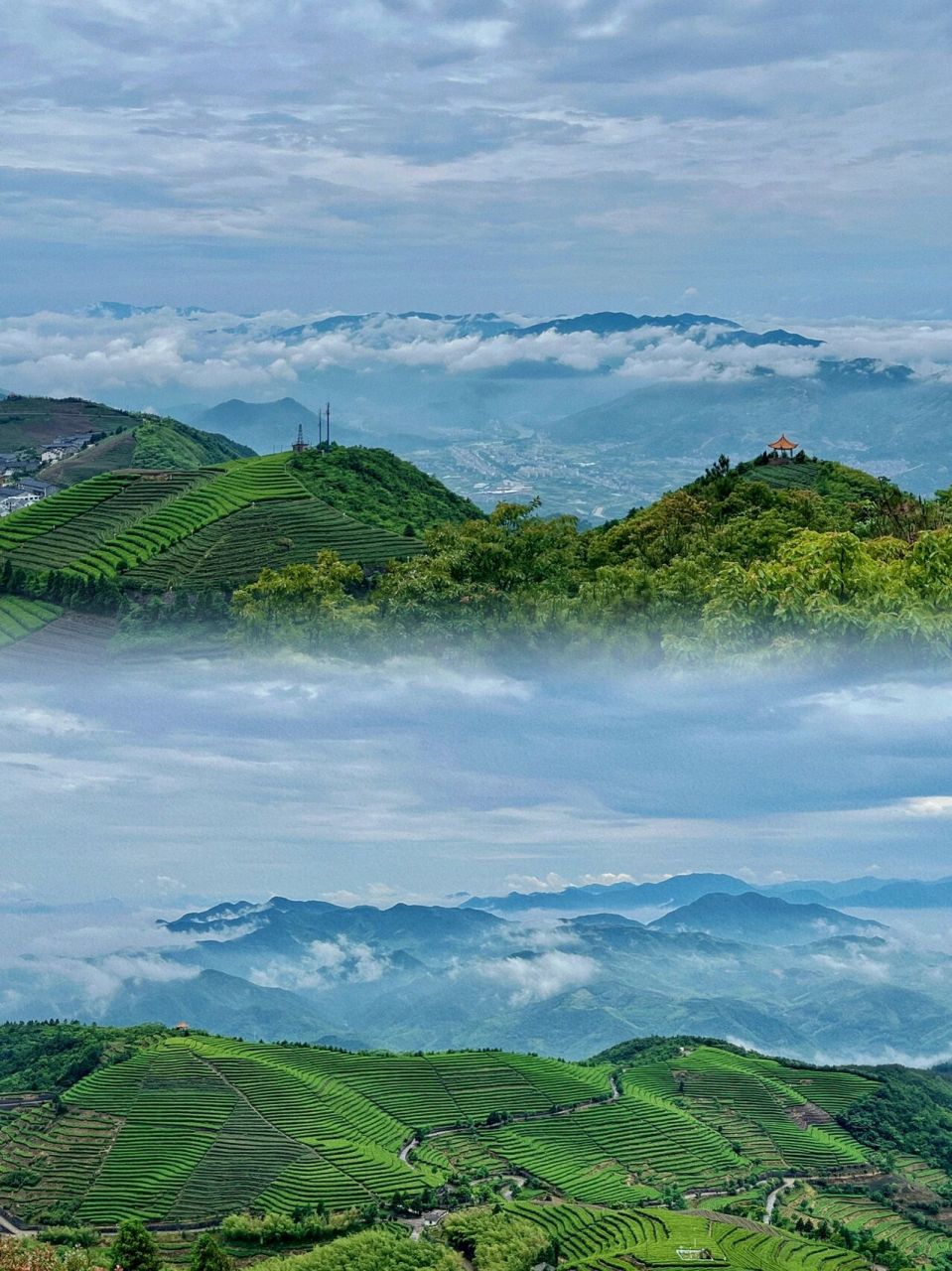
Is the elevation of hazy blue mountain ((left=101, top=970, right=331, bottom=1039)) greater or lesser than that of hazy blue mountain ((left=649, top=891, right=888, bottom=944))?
lesser

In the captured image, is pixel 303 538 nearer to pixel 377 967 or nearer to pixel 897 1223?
pixel 897 1223

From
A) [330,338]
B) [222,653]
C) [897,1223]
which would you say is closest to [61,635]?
[222,653]

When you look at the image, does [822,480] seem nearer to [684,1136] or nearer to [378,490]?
[378,490]

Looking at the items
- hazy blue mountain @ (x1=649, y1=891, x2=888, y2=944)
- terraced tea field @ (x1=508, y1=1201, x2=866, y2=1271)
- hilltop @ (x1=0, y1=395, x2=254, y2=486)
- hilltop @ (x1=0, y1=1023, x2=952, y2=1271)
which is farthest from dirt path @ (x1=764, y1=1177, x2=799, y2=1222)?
hilltop @ (x1=0, y1=395, x2=254, y2=486)

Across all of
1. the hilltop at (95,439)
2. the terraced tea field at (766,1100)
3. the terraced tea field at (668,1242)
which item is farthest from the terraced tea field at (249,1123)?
the hilltop at (95,439)

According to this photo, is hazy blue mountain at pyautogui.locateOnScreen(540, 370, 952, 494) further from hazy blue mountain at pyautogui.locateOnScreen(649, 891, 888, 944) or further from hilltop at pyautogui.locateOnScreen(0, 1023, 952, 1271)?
hilltop at pyautogui.locateOnScreen(0, 1023, 952, 1271)

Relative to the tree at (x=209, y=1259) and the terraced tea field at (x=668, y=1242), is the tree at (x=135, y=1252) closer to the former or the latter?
the tree at (x=209, y=1259)
